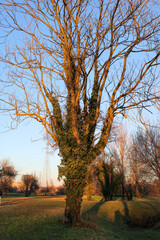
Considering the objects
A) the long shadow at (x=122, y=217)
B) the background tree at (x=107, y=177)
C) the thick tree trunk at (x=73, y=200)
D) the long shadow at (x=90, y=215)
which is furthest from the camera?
the background tree at (x=107, y=177)

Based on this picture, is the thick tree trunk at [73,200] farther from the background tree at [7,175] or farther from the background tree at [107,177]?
the background tree at [7,175]

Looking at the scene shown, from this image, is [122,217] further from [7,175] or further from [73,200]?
[7,175]

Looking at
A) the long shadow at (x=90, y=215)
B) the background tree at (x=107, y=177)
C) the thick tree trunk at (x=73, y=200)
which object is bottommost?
the long shadow at (x=90, y=215)

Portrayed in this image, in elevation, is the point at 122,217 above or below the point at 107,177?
below

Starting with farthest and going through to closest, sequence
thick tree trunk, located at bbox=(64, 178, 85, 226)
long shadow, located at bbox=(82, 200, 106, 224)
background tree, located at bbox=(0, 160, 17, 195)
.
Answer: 1. background tree, located at bbox=(0, 160, 17, 195)
2. long shadow, located at bbox=(82, 200, 106, 224)
3. thick tree trunk, located at bbox=(64, 178, 85, 226)

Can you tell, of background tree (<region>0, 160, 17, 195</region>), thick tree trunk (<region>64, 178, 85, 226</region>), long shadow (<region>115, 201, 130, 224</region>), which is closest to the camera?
thick tree trunk (<region>64, 178, 85, 226</region>)

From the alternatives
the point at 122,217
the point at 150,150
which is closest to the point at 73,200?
the point at 122,217

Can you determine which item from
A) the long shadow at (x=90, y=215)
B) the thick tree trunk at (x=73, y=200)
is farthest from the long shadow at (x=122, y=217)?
the thick tree trunk at (x=73, y=200)

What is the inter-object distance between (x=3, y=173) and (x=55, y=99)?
3109cm

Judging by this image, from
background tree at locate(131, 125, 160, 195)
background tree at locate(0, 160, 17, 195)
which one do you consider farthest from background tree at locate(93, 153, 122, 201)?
background tree at locate(0, 160, 17, 195)

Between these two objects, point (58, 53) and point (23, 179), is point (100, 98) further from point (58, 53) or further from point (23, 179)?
point (23, 179)

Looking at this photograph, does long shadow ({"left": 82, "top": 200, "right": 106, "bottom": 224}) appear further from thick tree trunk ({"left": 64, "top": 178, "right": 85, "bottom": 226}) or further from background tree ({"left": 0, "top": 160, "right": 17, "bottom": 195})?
background tree ({"left": 0, "top": 160, "right": 17, "bottom": 195})

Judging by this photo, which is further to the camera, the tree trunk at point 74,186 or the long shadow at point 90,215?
the long shadow at point 90,215

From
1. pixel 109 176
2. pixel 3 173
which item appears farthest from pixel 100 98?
pixel 3 173
